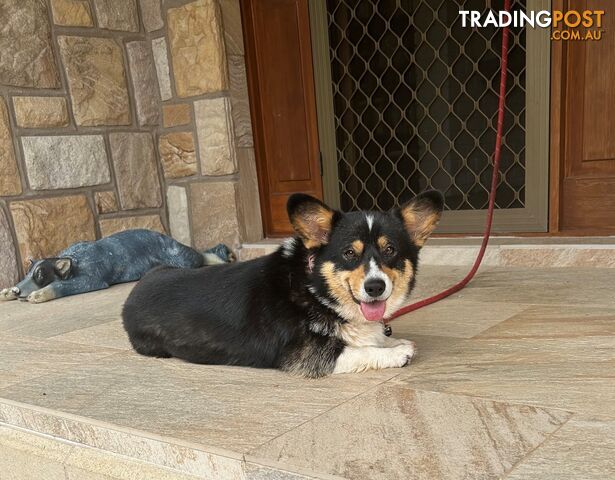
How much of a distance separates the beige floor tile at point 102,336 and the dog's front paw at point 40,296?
0.96 metres

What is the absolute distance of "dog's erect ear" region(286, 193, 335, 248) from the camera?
1.93m

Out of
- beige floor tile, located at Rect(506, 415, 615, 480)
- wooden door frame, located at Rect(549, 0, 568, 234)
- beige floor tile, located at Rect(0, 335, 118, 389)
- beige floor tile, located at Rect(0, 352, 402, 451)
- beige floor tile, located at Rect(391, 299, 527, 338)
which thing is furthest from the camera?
wooden door frame, located at Rect(549, 0, 568, 234)

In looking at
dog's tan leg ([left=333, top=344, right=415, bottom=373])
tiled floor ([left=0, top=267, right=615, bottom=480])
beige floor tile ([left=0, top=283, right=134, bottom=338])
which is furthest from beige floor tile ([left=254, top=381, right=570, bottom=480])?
beige floor tile ([left=0, top=283, right=134, bottom=338])

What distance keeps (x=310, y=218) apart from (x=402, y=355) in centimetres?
57

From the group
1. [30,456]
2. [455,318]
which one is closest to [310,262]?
[455,318]

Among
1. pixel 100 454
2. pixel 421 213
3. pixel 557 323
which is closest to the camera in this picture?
pixel 100 454

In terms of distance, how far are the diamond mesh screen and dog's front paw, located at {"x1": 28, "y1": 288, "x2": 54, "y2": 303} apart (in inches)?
86.9

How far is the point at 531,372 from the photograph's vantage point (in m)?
1.84

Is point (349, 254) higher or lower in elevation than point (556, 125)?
lower

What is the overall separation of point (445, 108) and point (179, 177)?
2171 millimetres

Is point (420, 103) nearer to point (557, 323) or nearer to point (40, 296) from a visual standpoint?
point (557, 323)

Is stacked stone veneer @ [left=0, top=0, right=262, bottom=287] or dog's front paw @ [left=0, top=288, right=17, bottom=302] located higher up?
stacked stone veneer @ [left=0, top=0, right=262, bottom=287]

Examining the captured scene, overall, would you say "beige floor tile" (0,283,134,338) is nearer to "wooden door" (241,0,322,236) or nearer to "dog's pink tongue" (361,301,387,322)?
"wooden door" (241,0,322,236)

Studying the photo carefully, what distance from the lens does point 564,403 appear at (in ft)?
5.18
